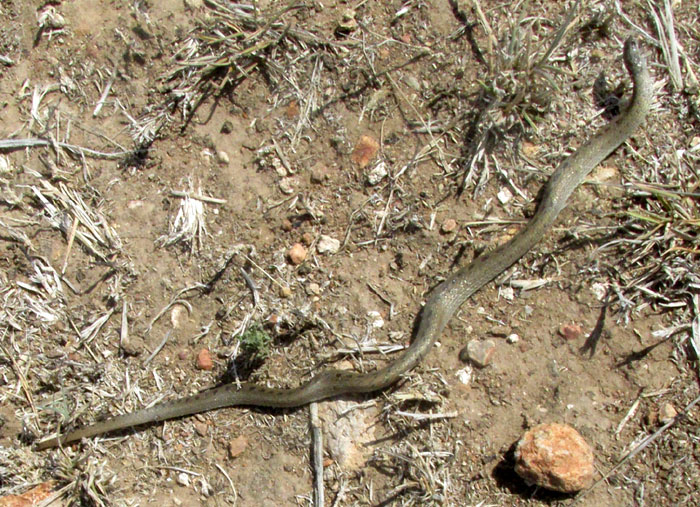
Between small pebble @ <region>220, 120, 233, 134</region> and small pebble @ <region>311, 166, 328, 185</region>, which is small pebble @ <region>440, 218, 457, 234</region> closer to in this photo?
small pebble @ <region>311, 166, 328, 185</region>

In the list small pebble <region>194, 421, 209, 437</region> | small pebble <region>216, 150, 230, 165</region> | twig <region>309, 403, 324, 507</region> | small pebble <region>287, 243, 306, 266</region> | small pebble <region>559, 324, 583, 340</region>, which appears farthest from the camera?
small pebble <region>216, 150, 230, 165</region>

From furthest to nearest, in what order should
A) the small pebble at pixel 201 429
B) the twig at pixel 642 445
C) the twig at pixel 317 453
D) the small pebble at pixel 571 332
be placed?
the small pebble at pixel 201 429
the small pebble at pixel 571 332
the twig at pixel 317 453
the twig at pixel 642 445

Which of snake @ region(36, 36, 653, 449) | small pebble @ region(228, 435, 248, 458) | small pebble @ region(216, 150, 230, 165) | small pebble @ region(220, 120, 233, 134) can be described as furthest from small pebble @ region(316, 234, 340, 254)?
small pebble @ region(228, 435, 248, 458)

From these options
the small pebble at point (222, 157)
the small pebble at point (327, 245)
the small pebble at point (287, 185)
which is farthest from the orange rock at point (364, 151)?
the small pebble at point (222, 157)

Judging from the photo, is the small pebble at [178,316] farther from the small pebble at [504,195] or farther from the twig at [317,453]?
the small pebble at [504,195]

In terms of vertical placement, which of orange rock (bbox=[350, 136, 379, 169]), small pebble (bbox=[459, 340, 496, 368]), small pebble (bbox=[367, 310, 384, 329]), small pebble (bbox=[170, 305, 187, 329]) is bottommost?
small pebble (bbox=[459, 340, 496, 368])

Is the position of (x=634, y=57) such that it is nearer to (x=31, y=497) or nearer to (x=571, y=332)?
(x=571, y=332)
